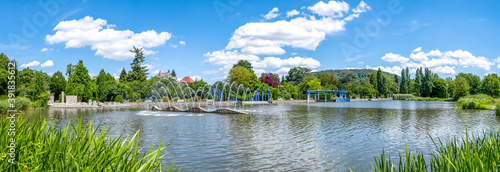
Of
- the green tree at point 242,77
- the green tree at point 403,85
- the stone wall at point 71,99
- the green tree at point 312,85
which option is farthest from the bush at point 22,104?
the green tree at point 403,85

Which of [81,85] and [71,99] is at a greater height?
[81,85]

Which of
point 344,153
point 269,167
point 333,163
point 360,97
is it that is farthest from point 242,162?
point 360,97

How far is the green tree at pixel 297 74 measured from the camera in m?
139

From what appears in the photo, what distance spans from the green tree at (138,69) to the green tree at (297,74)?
68847 millimetres

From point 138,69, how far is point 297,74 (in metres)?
74.2

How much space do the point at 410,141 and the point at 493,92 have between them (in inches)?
3450

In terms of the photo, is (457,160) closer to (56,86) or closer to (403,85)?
(56,86)

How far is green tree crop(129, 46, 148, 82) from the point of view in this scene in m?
92.4

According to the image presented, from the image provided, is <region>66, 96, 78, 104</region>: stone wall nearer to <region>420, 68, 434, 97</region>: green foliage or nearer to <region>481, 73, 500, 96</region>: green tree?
<region>481, 73, 500, 96</region>: green tree

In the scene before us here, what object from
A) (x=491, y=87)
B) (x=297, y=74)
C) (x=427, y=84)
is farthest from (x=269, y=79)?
(x=491, y=87)

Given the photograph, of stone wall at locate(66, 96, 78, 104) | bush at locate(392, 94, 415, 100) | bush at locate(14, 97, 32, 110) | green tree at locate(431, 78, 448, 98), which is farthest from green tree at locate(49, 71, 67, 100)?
green tree at locate(431, 78, 448, 98)

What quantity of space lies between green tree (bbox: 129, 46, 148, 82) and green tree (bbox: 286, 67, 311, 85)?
226 ft

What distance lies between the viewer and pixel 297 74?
463 ft

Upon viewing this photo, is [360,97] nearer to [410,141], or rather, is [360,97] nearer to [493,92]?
[493,92]
